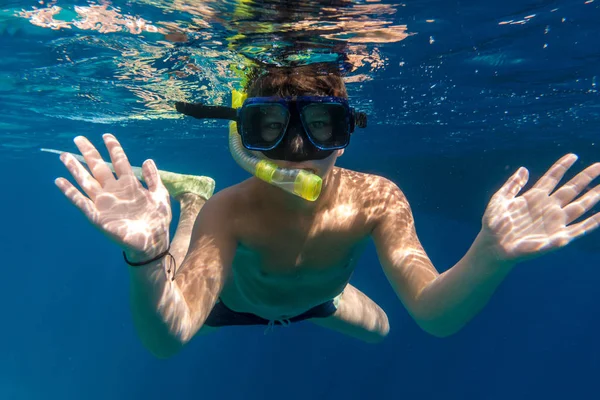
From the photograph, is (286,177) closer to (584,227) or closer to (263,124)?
(263,124)

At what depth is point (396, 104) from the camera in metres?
12.8

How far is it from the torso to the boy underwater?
11 millimetres

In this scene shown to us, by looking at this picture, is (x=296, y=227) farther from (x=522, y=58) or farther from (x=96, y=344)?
(x=96, y=344)

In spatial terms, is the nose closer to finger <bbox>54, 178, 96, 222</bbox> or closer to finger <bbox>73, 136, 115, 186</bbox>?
finger <bbox>73, 136, 115, 186</bbox>

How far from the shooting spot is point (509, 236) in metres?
2.35

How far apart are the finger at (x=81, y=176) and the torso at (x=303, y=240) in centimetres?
146

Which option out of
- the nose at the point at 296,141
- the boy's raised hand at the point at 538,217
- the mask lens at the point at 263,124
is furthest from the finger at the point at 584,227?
the mask lens at the point at 263,124

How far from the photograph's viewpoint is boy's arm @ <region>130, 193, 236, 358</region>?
2.56m

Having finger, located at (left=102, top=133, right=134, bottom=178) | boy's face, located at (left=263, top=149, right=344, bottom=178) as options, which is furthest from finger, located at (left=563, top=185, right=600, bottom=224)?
finger, located at (left=102, top=133, right=134, bottom=178)

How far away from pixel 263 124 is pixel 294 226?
3.43 ft

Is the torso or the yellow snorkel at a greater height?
the yellow snorkel

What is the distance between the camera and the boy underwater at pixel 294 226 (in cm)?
234

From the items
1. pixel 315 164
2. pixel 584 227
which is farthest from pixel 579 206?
pixel 315 164

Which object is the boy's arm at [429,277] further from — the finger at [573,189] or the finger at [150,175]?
the finger at [150,175]
